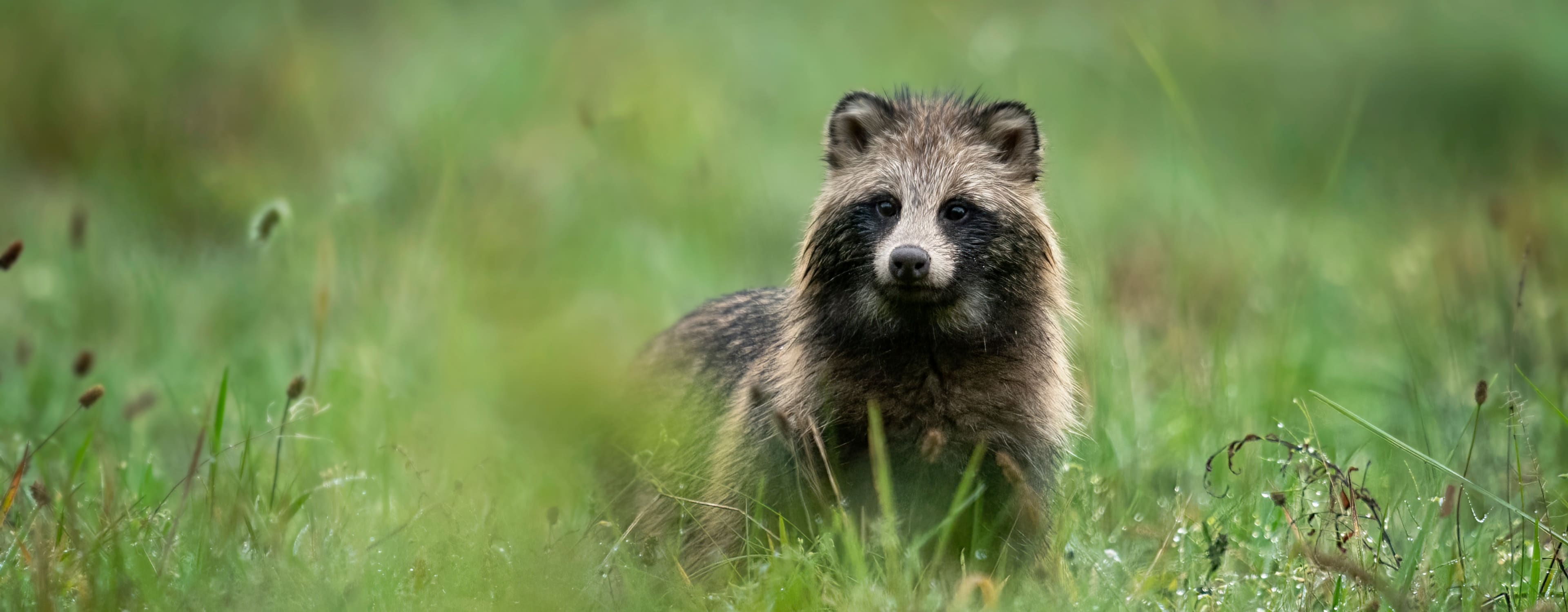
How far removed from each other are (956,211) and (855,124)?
65 cm

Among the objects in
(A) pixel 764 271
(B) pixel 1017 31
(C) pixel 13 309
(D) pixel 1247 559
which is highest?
(B) pixel 1017 31

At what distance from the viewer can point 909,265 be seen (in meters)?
4.37

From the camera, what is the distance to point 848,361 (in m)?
4.69

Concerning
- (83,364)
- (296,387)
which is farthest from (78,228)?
(296,387)

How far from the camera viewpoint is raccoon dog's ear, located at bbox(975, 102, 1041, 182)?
5.10 meters

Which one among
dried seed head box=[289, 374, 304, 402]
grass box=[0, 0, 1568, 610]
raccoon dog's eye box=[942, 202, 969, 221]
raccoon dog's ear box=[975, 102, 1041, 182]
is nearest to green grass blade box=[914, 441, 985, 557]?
grass box=[0, 0, 1568, 610]

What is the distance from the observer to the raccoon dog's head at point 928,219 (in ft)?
15.0

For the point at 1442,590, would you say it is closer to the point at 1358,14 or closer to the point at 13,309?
the point at 13,309

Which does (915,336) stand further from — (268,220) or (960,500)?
(268,220)

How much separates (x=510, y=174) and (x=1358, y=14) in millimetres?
10587

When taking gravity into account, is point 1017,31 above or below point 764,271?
above

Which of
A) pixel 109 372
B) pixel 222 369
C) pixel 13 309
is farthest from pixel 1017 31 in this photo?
pixel 13 309

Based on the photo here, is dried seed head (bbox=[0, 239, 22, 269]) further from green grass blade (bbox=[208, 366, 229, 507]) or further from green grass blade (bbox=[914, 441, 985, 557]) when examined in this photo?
green grass blade (bbox=[914, 441, 985, 557])

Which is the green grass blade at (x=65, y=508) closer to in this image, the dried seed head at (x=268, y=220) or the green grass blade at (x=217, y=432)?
the green grass blade at (x=217, y=432)
